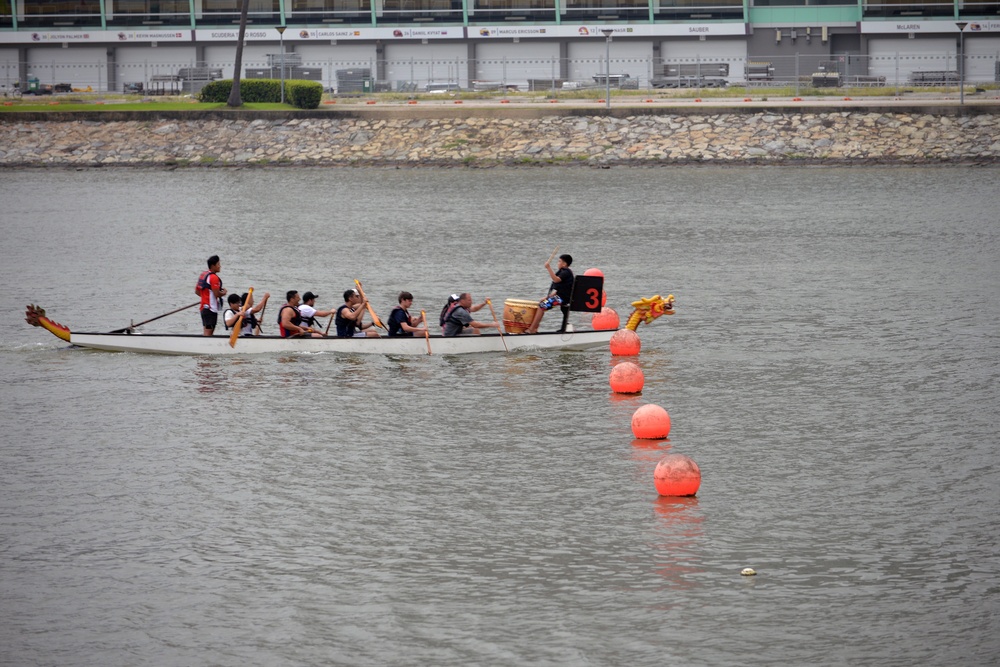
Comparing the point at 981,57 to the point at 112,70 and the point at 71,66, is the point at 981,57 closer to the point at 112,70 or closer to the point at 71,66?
the point at 112,70

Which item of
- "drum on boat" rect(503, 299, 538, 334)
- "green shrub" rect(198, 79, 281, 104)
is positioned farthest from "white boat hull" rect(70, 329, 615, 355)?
"green shrub" rect(198, 79, 281, 104)

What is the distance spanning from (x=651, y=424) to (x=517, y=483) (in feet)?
9.07

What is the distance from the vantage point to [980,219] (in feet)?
143

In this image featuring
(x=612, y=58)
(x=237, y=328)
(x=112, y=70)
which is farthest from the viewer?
(x=112, y=70)

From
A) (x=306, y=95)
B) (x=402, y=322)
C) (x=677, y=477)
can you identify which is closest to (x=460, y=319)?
(x=402, y=322)

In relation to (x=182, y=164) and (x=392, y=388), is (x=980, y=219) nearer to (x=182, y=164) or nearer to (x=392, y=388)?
(x=392, y=388)

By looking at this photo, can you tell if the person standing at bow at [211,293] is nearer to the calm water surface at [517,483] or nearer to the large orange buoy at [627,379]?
the calm water surface at [517,483]

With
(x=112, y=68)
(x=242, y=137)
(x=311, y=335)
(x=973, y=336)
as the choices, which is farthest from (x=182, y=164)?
(x=973, y=336)

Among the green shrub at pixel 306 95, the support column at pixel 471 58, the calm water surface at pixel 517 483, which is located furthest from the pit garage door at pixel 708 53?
the calm water surface at pixel 517 483

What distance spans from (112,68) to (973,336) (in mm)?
78915

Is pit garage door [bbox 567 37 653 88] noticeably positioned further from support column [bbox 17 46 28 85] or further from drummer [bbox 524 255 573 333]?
drummer [bbox 524 255 573 333]

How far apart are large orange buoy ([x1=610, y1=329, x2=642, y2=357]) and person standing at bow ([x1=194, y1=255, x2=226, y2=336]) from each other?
25.2 ft

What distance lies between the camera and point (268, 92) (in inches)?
2827

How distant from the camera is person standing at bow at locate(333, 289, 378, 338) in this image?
2498 cm
